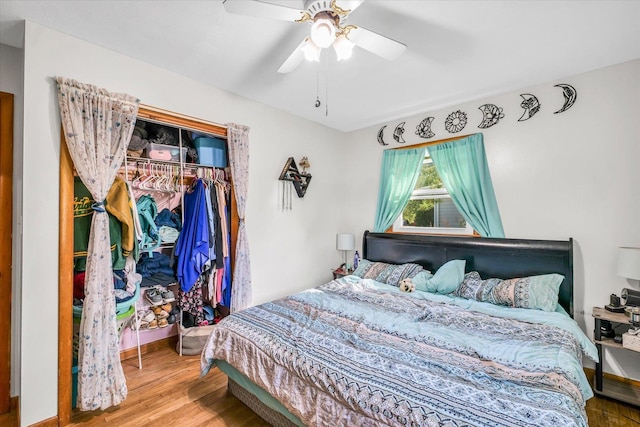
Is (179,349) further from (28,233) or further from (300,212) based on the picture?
(300,212)

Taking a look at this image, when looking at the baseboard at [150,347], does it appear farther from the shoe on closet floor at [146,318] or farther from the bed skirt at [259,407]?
the bed skirt at [259,407]

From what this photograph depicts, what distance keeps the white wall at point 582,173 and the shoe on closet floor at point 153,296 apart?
12.1ft

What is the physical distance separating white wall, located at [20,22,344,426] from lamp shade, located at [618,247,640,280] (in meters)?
2.93

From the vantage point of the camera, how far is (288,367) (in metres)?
1.62

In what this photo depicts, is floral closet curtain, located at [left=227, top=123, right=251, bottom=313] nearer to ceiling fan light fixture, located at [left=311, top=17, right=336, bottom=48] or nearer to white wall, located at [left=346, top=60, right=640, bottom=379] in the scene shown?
ceiling fan light fixture, located at [left=311, top=17, right=336, bottom=48]

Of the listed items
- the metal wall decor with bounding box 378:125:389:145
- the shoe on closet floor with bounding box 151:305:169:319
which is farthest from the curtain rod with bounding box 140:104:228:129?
the metal wall decor with bounding box 378:125:389:145

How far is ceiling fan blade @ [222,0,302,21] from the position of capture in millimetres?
1367

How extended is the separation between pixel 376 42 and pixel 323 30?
1.31 feet

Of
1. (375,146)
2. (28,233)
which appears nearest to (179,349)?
(28,233)

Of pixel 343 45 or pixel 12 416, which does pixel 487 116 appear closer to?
pixel 343 45

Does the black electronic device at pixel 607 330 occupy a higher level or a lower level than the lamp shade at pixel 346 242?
lower

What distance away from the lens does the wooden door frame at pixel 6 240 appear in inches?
79.4

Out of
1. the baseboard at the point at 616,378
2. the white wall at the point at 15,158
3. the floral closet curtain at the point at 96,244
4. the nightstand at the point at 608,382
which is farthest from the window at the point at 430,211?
the white wall at the point at 15,158

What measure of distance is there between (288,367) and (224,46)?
226 cm
